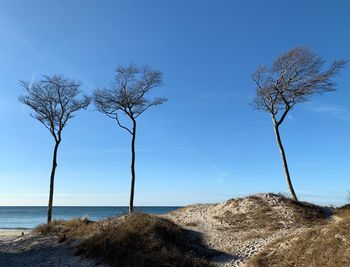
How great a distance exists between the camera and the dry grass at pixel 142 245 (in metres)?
13.7

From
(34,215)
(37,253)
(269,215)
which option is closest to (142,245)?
(37,253)

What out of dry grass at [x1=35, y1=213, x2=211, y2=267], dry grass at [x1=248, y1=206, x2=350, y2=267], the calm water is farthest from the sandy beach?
dry grass at [x1=248, y1=206, x2=350, y2=267]

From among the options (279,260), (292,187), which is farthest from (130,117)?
(279,260)

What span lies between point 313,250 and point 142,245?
6723mm

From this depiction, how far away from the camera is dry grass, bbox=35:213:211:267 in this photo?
13.7 metres

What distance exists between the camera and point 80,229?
794 inches

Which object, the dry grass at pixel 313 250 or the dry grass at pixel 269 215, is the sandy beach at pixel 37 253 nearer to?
the dry grass at pixel 313 250

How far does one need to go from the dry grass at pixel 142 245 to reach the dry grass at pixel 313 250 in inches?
94.4

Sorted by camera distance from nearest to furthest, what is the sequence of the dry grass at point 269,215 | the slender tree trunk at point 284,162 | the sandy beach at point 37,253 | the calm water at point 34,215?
1. the sandy beach at point 37,253
2. the dry grass at point 269,215
3. the slender tree trunk at point 284,162
4. the calm water at point 34,215

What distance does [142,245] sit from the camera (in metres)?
15.1

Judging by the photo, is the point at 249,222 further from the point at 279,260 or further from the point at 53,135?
the point at 53,135

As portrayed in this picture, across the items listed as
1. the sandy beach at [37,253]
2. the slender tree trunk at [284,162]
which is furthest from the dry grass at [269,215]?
the sandy beach at [37,253]

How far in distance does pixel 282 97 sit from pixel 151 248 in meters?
17.3

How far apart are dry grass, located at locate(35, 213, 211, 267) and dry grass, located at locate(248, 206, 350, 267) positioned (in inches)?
94.4
